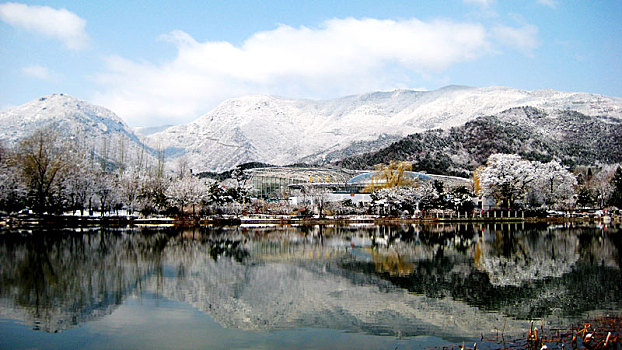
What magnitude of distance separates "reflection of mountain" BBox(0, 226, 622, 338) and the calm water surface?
54 millimetres

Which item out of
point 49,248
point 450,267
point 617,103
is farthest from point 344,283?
point 617,103

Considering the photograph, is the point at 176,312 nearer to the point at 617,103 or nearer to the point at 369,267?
the point at 369,267

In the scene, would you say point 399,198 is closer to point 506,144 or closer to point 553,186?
point 553,186

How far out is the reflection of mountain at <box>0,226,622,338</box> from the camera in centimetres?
1430

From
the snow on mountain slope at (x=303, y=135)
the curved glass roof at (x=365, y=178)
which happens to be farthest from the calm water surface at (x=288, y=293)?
the snow on mountain slope at (x=303, y=135)

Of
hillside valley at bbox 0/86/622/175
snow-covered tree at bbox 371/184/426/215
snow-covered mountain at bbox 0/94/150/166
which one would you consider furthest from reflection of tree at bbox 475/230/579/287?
snow-covered mountain at bbox 0/94/150/166

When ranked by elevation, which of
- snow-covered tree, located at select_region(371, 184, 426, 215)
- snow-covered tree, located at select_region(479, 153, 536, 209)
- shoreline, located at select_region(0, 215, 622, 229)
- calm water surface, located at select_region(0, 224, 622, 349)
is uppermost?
snow-covered tree, located at select_region(479, 153, 536, 209)

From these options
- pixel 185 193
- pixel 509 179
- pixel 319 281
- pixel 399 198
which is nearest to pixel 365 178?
pixel 399 198

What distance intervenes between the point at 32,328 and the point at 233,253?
15.3 meters

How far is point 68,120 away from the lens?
17375 cm

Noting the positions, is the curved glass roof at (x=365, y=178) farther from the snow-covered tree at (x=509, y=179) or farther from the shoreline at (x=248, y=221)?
the shoreline at (x=248, y=221)

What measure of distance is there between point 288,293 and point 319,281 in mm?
2321

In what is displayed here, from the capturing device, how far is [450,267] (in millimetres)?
22906

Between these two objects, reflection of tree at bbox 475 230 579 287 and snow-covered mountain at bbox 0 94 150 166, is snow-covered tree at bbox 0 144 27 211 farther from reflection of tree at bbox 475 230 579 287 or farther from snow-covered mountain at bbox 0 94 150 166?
snow-covered mountain at bbox 0 94 150 166
